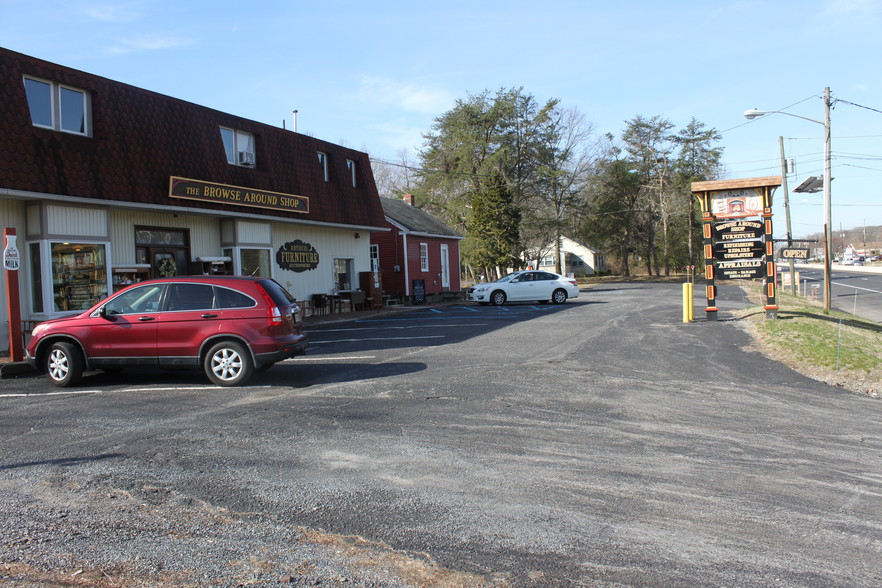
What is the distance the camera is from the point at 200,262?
17453mm

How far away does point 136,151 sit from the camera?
14977 millimetres

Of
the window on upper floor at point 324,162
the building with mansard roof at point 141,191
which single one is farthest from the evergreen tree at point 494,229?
the window on upper floor at point 324,162

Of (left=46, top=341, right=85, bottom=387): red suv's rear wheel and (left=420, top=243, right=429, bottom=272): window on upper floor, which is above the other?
(left=420, top=243, right=429, bottom=272): window on upper floor

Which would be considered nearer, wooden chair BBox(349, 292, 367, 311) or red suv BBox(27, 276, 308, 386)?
red suv BBox(27, 276, 308, 386)

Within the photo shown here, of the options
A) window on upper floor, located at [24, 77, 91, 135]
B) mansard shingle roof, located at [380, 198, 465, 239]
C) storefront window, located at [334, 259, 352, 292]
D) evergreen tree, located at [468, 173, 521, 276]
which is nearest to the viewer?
window on upper floor, located at [24, 77, 91, 135]

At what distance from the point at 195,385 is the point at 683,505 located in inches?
294

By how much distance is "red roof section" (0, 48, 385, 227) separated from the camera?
1243cm

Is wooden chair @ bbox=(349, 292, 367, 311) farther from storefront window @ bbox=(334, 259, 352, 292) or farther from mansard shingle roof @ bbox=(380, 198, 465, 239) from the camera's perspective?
mansard shingle roof @ bbox=(380, 198, 465, 239)

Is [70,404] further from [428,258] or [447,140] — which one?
[447,140]

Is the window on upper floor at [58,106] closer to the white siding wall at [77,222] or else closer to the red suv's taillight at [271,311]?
the white siding wall at [77,222]

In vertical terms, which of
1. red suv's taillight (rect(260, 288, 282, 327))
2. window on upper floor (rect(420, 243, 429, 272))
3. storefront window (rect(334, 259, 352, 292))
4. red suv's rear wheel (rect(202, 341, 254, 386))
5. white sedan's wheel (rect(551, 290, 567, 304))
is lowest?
red suv's rear wheel (rect(202, 341, 254, 386))

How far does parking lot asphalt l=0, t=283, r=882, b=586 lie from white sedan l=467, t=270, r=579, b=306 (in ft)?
51.4

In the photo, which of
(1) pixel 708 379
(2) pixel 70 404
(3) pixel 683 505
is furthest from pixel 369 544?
(1) pixel 708 379

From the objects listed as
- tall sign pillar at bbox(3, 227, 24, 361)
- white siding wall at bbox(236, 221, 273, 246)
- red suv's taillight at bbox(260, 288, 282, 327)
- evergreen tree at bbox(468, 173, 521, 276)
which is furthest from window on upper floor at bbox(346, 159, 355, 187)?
evergreen tree at bbox(468, 173, 521, 276)
